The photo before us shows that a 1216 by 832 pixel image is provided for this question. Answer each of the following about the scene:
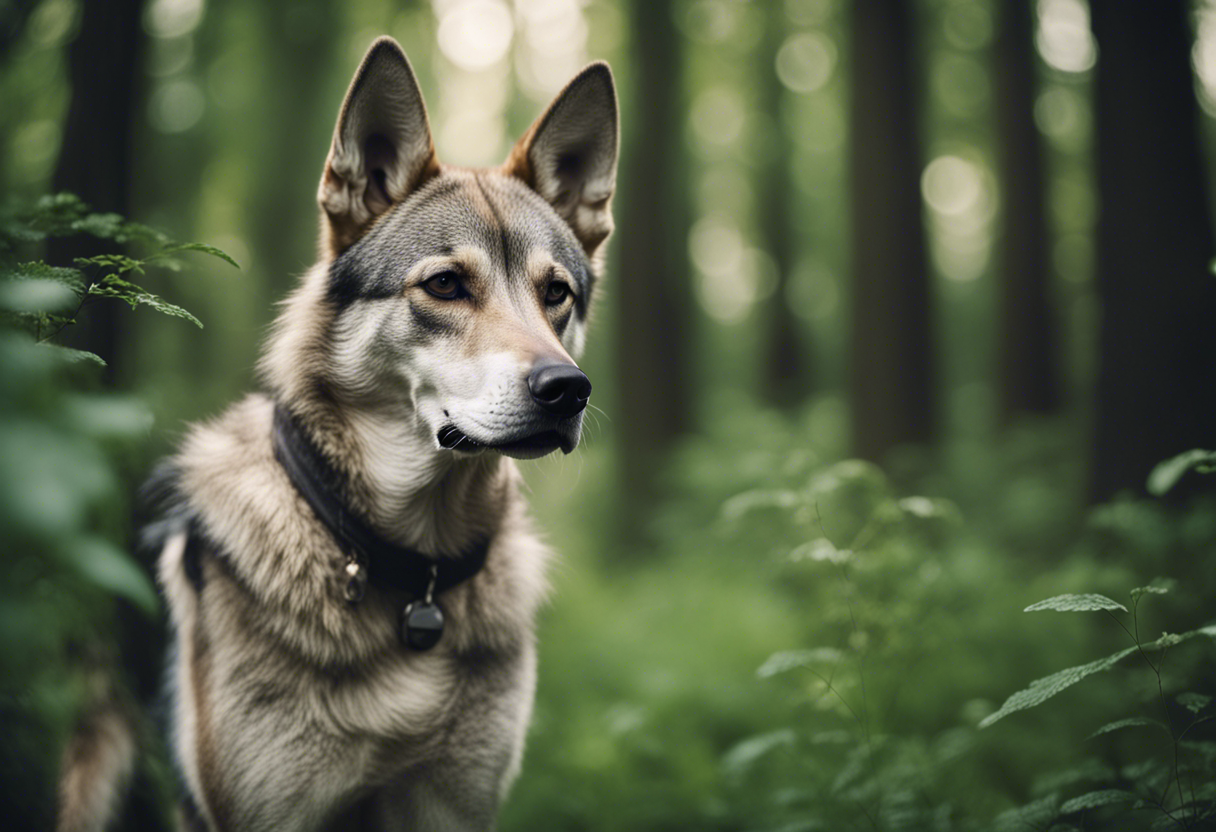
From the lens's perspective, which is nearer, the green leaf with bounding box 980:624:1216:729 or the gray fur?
the green leaf with bounding box 980:624:1216:729

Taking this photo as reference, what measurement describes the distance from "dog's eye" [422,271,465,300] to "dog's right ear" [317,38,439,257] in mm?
378

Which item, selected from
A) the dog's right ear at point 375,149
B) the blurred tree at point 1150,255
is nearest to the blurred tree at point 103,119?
the dog's right ear at point 375,149

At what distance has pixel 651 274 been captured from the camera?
31.7 ft

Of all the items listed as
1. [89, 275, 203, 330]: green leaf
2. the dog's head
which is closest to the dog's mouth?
the dog's head

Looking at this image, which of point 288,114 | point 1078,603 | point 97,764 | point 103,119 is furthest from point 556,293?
point 288,114

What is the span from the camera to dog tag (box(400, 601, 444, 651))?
2.49 metres

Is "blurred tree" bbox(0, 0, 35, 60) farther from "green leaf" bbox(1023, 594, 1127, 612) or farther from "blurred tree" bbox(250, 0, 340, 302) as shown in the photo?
"blurred tree" bbox(250, 0, 340, 302)

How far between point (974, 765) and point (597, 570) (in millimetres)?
6059

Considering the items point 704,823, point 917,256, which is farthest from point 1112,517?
point 917,256

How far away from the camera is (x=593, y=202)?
131 inches

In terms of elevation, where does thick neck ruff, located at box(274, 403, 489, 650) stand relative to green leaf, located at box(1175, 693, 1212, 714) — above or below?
below

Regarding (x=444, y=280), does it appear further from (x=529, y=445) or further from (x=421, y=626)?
(x=421, y=626)

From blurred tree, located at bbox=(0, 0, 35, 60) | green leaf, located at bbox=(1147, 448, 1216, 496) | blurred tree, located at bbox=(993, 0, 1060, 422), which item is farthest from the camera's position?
blurred tree, located at bbox=(993, 0, 1060, 422)

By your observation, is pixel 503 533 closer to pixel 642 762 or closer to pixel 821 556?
pixel 821 556
